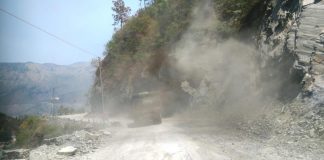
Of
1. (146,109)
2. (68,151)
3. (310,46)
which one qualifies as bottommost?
(68,151)

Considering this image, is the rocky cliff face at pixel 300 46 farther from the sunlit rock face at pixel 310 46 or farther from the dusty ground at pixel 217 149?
the dusty ground at pixel 217 149

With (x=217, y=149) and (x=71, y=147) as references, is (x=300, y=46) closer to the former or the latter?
(x=217, y=149)

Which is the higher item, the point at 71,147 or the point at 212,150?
the point at 212,150

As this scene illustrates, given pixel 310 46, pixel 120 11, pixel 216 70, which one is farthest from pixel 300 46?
pixel 120 11

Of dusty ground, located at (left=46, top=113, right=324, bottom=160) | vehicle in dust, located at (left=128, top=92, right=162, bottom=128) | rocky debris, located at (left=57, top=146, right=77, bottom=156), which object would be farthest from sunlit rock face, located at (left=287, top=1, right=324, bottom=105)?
vehicle in dust, located at (left=128, top=92, right=162, bottom=128)

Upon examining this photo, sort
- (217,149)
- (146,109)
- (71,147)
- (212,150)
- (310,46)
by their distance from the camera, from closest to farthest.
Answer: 1. (212,150)
2. (217,149)
3. (71,147)
4. (310,46)
5. (146,109)

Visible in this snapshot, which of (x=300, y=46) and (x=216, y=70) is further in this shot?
(x=216, y=70)

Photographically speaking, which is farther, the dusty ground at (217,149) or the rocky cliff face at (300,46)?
the rocky cliff face at (300,46)

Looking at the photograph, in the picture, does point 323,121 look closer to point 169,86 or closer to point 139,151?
point 139,151

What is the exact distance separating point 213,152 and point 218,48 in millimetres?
→ 18828

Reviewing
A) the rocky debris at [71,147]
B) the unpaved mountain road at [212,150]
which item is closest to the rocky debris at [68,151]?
the rocky debris at [71,147]

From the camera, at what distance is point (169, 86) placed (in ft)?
134

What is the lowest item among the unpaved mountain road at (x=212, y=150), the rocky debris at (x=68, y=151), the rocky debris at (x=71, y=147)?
the rocky debris at (x=71, y=147)

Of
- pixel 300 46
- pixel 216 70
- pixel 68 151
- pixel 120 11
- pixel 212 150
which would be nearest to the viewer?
pixel 212 150
